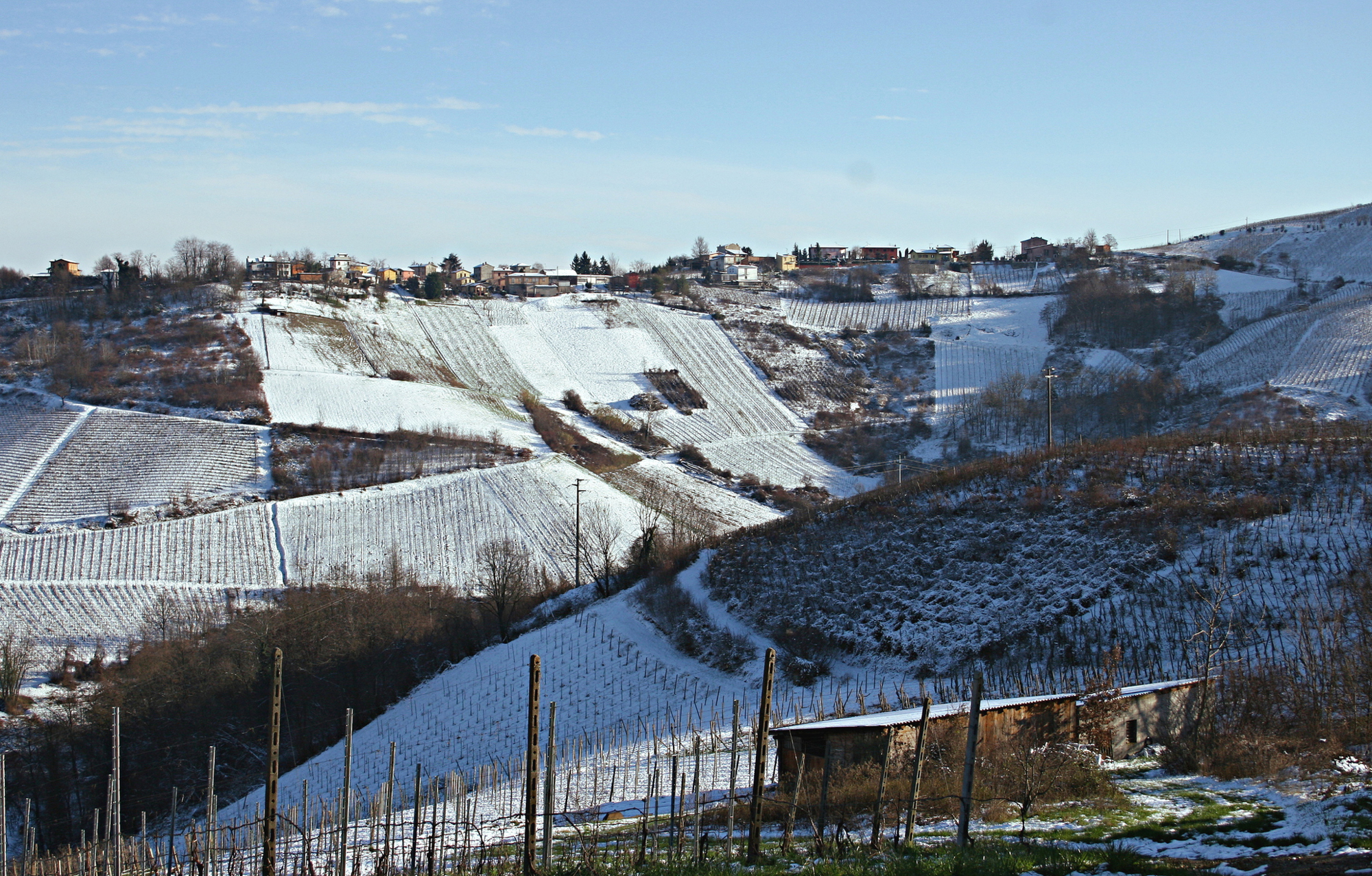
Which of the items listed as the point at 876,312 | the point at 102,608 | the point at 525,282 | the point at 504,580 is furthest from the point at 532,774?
the point at 525,282

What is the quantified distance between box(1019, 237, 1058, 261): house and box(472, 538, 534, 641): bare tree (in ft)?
317

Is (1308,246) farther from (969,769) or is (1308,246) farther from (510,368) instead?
(969,769)

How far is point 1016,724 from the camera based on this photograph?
18859 mm

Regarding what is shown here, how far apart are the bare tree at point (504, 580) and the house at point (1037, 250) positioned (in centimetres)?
9649

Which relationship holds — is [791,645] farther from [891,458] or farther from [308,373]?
[308,373]

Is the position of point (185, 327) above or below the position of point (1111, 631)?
above

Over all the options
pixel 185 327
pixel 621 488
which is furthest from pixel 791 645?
pixel 185 327

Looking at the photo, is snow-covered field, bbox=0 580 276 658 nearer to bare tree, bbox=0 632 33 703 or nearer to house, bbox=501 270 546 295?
bare tree, bbox=0 632 33 703

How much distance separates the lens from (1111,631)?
29.3 metres

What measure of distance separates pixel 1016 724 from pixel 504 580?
27.9 m

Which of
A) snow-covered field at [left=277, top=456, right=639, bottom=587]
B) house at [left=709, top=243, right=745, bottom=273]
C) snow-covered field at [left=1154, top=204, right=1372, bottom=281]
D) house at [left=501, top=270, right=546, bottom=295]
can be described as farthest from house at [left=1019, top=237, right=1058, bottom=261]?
snow-covered field at [left=277, top=456, right=639, bottom=587]

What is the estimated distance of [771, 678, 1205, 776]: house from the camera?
1834 centimetres

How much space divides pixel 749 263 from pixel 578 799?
4796 inches

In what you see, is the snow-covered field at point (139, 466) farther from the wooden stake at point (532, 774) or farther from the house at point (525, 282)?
the house at point (525, 282)
